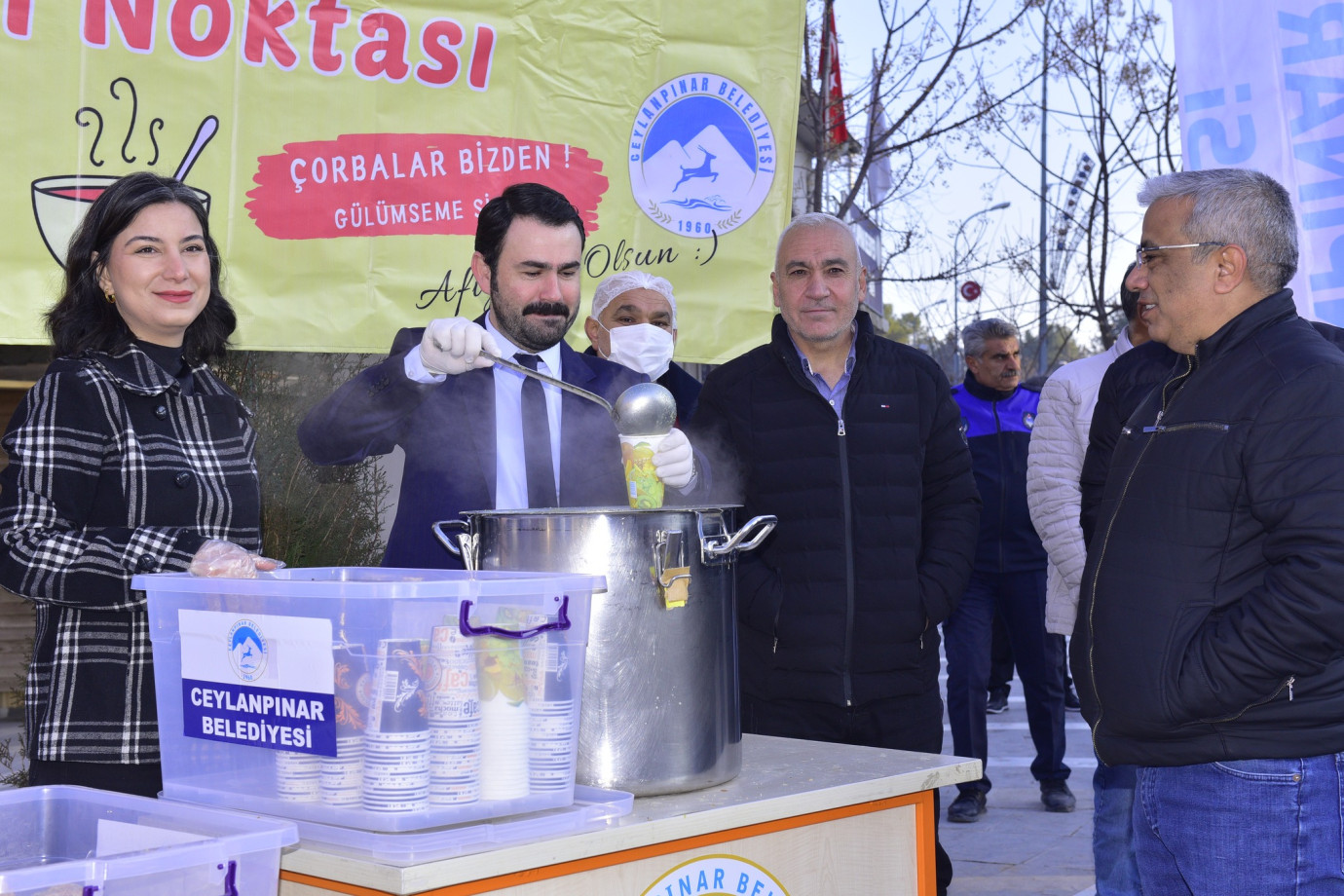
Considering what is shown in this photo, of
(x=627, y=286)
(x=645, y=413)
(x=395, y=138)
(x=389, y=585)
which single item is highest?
(x=395, y=138)

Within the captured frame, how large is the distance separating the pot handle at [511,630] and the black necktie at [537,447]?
0.93 metres

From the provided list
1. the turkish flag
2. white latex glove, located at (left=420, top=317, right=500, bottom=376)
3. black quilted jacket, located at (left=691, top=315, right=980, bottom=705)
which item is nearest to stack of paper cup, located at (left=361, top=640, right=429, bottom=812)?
white latex glove, located at (left=420, top=317, right=500, bottom=376)

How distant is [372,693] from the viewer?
4.83ft

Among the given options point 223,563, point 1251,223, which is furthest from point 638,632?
point 1251,223

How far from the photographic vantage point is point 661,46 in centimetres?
427

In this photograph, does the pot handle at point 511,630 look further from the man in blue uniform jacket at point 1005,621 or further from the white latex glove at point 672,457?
the man in blue uniform jacket at point 1005,621

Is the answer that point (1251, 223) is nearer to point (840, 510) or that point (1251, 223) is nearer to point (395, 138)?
point (840, 510)

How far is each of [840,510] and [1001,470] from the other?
2449mm

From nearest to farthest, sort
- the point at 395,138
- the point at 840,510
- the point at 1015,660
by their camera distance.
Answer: the point at 840,510 < the point at 395,138 < the point at 1015,660

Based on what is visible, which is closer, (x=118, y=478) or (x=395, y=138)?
(x=118, y=478)

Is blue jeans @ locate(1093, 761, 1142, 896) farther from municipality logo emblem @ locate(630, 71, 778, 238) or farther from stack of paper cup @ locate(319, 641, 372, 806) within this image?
stack of paper cup @ locate(319, 641, 372, 806)

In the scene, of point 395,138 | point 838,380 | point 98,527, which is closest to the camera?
point 98,527

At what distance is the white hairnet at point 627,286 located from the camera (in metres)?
4.06

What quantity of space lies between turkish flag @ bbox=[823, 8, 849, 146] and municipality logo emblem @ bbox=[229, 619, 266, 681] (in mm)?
5822
